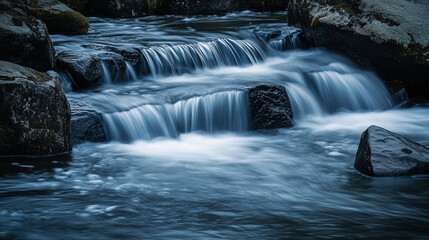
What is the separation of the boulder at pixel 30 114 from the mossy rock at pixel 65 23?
4.80 meters

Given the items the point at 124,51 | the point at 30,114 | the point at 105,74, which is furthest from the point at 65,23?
the point at 30,114

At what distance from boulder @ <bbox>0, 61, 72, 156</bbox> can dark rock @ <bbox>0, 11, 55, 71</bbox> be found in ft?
4.69

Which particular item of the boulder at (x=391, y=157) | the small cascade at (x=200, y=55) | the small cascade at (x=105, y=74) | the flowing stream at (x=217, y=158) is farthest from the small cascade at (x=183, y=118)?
the boulder at (x=391, y=157)

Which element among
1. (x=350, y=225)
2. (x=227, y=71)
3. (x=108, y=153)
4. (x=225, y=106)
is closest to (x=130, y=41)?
(x=227, y=71)

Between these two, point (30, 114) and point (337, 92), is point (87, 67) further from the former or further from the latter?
point (337, 92)

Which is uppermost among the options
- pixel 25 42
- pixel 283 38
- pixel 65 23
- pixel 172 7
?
pixel 172 7

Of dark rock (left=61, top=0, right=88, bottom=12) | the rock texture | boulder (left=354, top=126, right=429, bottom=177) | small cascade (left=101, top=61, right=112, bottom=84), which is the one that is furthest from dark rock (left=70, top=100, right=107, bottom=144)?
dark rock (left=61, top=0, right=88, bottom=12)

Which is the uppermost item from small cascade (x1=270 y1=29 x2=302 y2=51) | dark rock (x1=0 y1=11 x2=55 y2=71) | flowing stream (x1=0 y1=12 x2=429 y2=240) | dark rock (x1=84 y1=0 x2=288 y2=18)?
dark rock (x1=84 y1=0 x2=288 y2=18)

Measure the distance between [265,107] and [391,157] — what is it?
7.28ft

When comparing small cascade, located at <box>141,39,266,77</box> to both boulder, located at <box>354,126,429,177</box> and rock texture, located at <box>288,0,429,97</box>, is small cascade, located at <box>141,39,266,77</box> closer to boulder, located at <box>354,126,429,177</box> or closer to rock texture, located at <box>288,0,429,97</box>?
rock texture, located at <box>288,0,429,97</box>

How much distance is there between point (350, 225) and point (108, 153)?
2.88m

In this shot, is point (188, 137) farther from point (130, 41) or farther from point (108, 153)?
point (130, 41)

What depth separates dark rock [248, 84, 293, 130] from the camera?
245 inches

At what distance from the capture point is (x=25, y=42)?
19.9 feet
